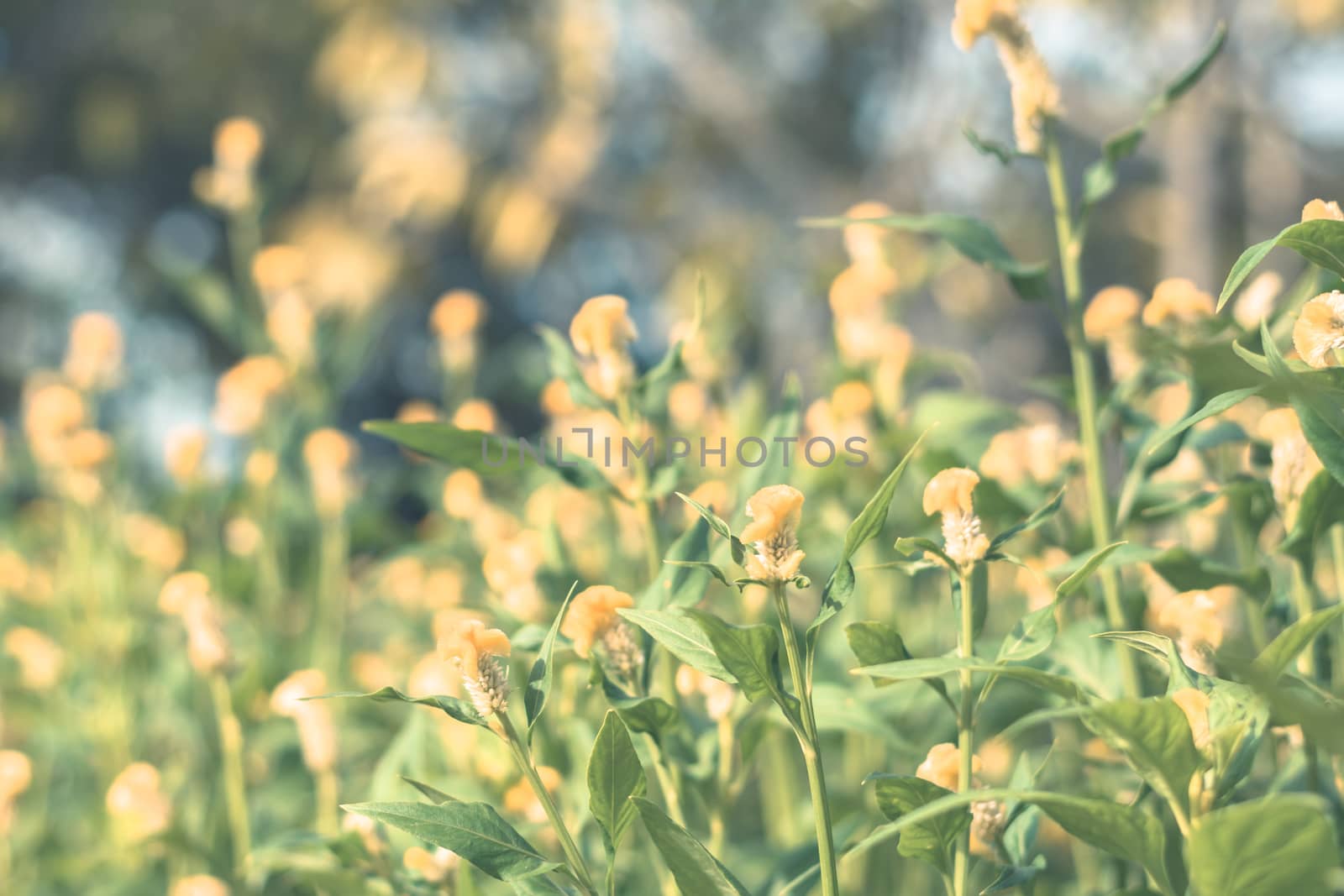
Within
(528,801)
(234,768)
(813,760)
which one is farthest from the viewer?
(234,768)

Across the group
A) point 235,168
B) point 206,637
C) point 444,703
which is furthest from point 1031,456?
point 235,168

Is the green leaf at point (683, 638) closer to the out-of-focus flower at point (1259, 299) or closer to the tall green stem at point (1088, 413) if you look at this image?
the tall green stem at point (1088, 413)

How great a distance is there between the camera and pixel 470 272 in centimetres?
1002

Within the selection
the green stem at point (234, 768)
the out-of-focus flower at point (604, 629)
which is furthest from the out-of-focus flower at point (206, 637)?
the out-of-focus flower at point (604, 629)

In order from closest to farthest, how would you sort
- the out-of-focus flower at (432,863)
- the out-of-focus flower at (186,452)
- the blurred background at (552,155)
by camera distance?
the out-of-focus flower at (432,863) < the out-of-focus flower at (186,452) < the blurred background at (552,155)

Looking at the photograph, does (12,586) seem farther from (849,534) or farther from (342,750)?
(849,534)

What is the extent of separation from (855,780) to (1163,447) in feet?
1.19

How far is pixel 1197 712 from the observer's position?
0.37 meters

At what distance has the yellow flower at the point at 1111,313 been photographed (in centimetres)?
67

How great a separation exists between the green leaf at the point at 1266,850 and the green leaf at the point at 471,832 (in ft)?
0.70

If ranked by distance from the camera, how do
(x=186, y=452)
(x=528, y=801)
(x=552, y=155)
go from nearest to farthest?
(x=528, y=801)
(x=186, y=452)
(x=552, y=155)

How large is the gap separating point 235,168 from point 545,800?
1011 millimetres

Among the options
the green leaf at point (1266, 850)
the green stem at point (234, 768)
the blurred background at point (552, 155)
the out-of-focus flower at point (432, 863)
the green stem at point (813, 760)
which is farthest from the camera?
the blurred background at point (552, 155)

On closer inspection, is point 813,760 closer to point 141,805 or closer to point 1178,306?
point 1178,306
